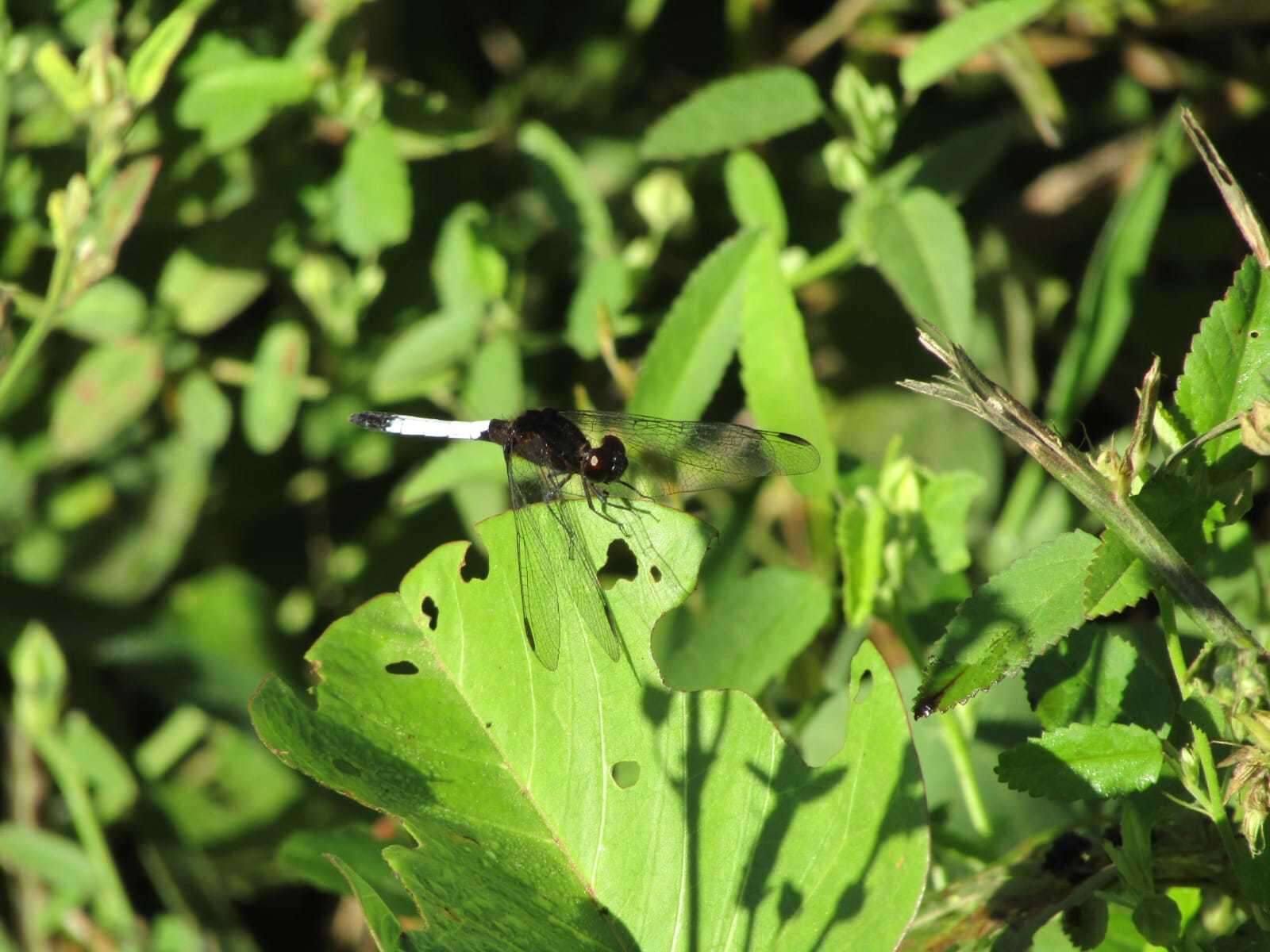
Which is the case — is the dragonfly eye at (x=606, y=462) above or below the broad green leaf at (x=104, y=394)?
below

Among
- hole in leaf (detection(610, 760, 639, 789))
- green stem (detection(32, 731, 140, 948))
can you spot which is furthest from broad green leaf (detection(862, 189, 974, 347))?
green stem (detection(32, 731, 140, 948))

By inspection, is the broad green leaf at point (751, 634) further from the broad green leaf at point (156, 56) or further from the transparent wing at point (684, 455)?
the broad green leaf at point (156, 56)

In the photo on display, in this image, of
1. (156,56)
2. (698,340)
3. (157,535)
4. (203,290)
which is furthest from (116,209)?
(698,340)

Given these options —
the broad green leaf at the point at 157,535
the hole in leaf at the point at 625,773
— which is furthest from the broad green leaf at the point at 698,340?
the broad green leaf at the point at 157,535

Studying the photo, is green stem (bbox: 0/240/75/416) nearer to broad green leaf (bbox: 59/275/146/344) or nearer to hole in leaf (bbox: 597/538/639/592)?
broad green leaf (bbox: 59/275/146/344)

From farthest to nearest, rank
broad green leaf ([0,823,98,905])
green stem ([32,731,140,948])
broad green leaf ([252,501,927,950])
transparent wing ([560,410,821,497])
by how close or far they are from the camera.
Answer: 1. broad green leaf ([0,823,98,905])
2. green stem ([32,731,140,948])
3. transparent wing ([560,410,821,497])
4. broad green leaf ([252,501,927,950])

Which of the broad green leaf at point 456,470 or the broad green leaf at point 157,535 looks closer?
the broad green leaf at point 456,470

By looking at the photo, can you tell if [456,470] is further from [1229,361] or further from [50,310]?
[1229,361]
